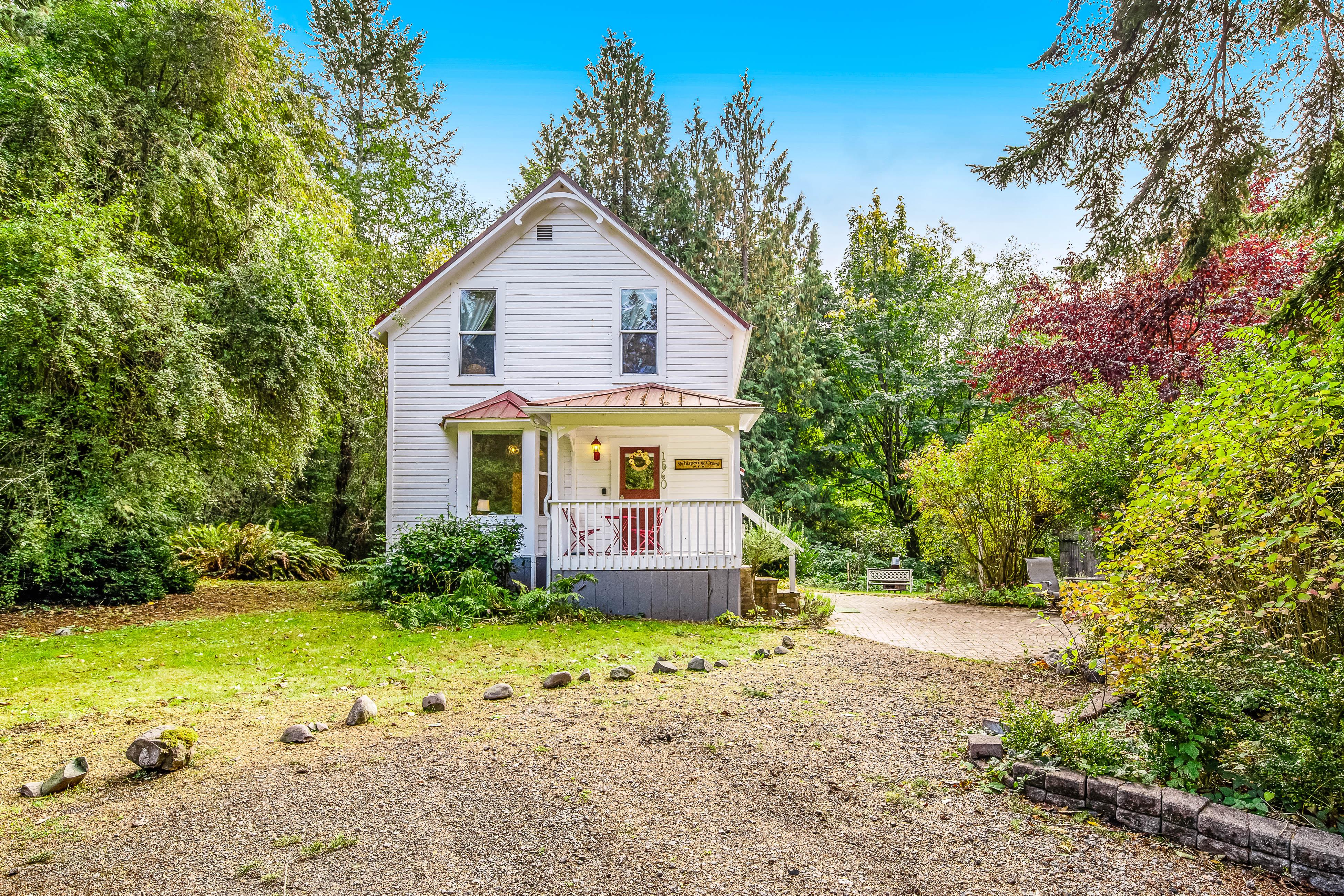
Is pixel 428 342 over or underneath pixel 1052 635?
over

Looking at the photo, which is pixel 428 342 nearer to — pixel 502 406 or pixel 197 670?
pixel 502 406

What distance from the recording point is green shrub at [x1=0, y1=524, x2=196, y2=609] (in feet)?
29.9

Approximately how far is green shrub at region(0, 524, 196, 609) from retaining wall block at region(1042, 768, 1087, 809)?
1160 cm

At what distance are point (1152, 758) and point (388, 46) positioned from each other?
24103 mm

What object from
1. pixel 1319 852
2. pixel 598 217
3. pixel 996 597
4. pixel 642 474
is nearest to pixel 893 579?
pixel 996 597

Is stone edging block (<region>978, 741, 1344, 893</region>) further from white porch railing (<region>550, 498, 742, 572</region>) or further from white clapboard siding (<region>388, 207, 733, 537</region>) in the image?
white clapboard siding (<region>388, 207, 733, 537</region>)

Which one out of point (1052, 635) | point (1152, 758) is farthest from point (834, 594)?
point (1152, 758)

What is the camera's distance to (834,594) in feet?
51.5

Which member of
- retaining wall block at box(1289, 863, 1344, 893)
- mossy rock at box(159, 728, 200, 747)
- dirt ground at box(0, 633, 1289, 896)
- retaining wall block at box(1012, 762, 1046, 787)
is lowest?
dirt ground at box(0, 633, 1289, 896)

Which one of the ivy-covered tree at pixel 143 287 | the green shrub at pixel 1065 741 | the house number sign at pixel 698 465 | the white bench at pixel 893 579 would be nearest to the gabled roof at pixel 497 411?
the ivy-covered tree at pixel 143 287

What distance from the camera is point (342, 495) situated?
18.9m

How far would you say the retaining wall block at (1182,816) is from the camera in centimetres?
304

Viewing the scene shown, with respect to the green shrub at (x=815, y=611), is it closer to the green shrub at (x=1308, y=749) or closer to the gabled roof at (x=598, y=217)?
the gabled roof at (x=598, y=217)

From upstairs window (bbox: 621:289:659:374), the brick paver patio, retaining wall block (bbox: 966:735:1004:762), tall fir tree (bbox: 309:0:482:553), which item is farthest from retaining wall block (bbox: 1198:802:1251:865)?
tall fir tree (bbox: 309:0:482:553)
